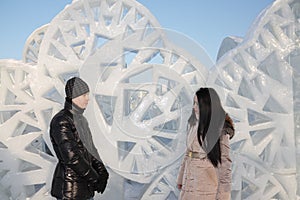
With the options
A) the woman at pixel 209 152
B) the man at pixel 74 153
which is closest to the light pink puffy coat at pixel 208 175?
the woman at pixel 209 152

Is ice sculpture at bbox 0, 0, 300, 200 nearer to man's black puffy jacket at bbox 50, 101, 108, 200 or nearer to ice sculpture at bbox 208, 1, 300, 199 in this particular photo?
ice sculpture at bbox 208, 1, 300, 199

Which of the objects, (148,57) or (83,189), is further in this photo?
(148,57)

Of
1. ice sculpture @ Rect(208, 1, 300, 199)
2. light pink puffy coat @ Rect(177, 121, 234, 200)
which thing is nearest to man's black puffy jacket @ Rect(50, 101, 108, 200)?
light pink puffy coat @ Rect(177, 121, 234, 200)

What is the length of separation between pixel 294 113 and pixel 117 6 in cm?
132

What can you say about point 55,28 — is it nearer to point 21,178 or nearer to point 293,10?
point 21,178

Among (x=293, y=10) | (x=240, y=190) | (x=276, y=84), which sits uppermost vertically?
(x=293, y=10)

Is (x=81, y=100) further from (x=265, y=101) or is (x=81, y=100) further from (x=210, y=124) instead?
(x=265, y=101)

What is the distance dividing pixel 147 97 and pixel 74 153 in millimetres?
803

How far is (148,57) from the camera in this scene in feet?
6.67

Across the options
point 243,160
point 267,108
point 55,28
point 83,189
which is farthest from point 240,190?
point 55,28

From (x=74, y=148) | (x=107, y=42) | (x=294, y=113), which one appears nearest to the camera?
(x=74, y=148)

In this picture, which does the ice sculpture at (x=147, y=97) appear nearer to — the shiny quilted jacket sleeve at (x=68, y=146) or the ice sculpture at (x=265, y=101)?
the ice sculpture at (x=265, y=101)

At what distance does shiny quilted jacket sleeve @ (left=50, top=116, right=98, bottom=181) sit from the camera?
1234mm

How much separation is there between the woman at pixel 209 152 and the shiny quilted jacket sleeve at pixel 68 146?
421mm
